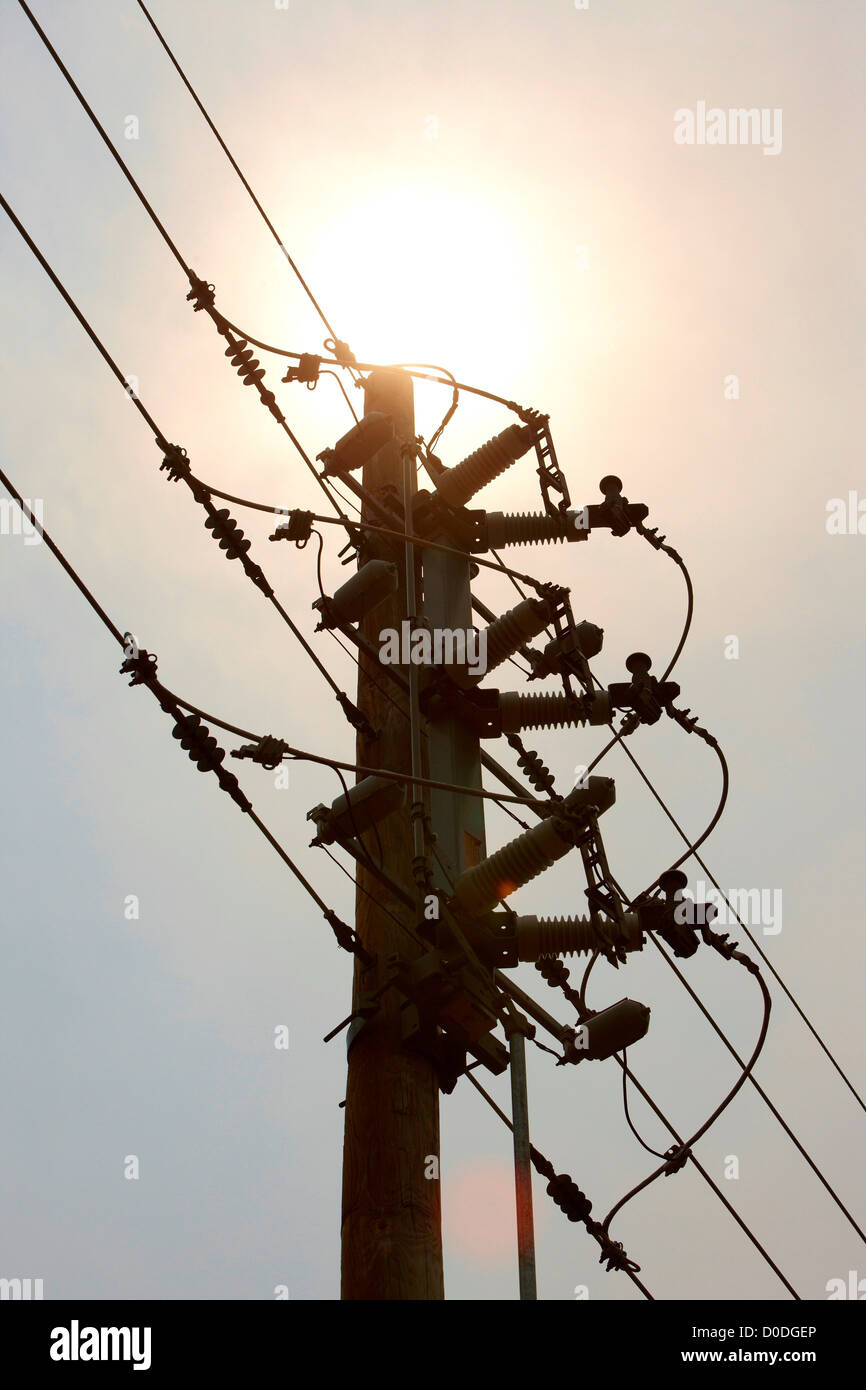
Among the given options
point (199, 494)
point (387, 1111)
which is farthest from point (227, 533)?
point (387, 1111)

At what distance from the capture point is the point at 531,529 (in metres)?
8.51

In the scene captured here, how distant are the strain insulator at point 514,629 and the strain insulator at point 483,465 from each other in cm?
91

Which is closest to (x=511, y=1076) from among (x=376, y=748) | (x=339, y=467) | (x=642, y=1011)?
(x=642, y=1011)

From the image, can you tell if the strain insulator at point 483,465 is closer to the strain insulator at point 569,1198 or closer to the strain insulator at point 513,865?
the strain insulator at point 513,865

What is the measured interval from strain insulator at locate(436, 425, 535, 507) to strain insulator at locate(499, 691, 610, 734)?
1328 millimetres

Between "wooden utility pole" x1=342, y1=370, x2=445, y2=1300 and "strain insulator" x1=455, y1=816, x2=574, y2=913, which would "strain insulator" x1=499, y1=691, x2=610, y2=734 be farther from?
"strain insulator" x1=455, y1=816, x2=574, y2=913

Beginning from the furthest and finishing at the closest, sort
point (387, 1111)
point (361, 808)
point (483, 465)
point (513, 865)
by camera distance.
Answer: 1. point (483, 465)
2. point (361, 808)
3. point (513, 865)
4. point (387, 1111)

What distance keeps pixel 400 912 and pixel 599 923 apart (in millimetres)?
951

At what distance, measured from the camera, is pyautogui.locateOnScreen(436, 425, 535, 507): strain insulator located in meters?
8.45

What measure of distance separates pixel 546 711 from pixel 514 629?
478 millimetres

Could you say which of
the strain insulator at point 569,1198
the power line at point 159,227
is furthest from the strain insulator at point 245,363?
the strain insulator at point 569,1198

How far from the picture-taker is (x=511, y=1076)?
248 inches

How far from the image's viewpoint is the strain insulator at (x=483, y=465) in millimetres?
8445

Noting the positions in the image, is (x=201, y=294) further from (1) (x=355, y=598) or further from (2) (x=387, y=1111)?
(2) (x=387, y=1111)
